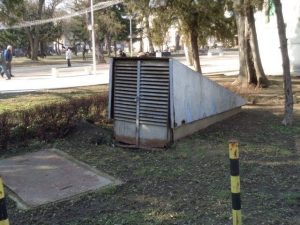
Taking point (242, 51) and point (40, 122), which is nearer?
point (40, 122)

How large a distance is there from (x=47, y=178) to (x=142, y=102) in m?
2.23

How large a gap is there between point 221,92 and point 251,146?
7.37ft

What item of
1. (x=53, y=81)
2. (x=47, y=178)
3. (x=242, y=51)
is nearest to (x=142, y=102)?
(x=47, y=178)

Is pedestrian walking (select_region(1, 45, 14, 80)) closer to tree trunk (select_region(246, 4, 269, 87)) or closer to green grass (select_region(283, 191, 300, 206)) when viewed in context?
tree trunk (select_region(246, 4, 269, 87))

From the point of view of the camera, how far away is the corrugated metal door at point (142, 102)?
766cm

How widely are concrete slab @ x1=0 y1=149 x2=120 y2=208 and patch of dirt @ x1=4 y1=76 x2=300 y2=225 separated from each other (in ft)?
0.63

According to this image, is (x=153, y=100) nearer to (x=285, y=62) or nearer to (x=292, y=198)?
(x=285, y=62)

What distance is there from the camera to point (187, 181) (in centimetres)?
590

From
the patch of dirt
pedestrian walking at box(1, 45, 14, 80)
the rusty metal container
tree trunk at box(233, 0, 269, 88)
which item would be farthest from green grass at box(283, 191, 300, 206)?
pedestrian walking at box(1, 45, 14, 80)

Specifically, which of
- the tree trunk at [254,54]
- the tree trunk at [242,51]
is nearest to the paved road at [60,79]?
the tree trunk at [242,51]

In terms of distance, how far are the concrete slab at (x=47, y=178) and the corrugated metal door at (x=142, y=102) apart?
1.25 meters

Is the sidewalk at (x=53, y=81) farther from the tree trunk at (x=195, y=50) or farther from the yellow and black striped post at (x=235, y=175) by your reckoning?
the yellow and black striped post at (x=235, y=175)

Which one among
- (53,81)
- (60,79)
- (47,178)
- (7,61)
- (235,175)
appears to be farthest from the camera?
(7,61)

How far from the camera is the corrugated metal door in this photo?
7660 mm
